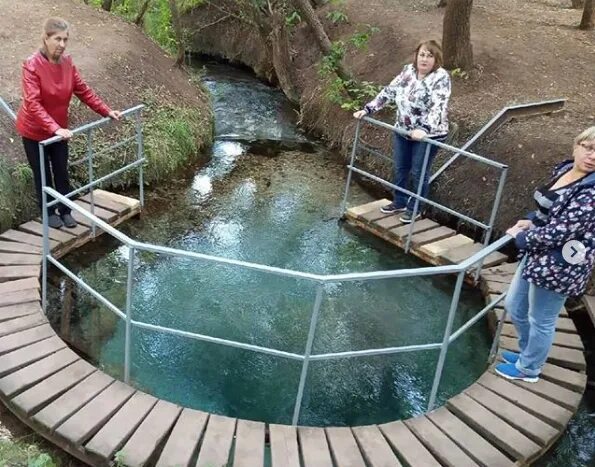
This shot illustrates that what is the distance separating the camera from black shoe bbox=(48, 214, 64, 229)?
580cm

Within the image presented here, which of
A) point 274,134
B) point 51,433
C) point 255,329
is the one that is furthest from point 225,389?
point 274,134

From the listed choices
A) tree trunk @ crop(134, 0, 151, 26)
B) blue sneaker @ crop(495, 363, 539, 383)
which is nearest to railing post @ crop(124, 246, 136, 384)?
blue sneaker @ crop(495, 363, 539, 383)

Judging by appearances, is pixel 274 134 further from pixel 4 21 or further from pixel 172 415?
pixel 172 415

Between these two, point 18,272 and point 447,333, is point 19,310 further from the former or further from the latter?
point 447,333

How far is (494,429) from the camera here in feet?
13.0

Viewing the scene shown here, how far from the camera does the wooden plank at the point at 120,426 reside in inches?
140

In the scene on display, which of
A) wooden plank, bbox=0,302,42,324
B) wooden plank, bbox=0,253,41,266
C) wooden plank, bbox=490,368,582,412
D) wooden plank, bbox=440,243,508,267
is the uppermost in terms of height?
wooden plank, bbox=440,243,508,267

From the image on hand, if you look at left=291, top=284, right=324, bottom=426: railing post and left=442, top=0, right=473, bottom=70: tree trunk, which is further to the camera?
left=442, top=0, right=473, bottom=70: tree trunk

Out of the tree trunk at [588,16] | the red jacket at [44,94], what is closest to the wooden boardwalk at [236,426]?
the red jacket at [44,94]

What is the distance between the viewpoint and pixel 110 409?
3816 millimetres

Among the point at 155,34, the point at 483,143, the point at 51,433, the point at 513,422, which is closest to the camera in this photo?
the point at 51,433

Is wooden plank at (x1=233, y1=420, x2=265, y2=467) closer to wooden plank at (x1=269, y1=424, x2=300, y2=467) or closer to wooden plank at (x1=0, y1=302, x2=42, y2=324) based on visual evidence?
wooden plank at (x1=269, y1=424, x2=300, y2=467)

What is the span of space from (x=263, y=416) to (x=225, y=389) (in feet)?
1.18

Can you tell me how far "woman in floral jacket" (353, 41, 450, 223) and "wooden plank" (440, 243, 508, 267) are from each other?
2.17 feet
